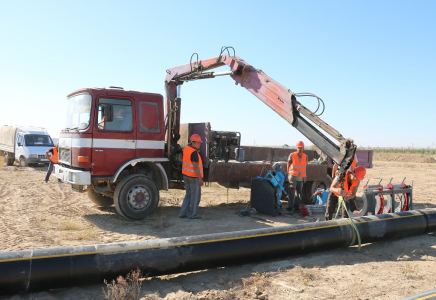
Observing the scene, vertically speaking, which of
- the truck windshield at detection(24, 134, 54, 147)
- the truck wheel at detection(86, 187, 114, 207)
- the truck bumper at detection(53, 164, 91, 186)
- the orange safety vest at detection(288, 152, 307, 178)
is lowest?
the truck wheel at detection(86, 187, 114, 207)

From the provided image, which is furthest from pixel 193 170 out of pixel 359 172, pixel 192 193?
pixel 359 172

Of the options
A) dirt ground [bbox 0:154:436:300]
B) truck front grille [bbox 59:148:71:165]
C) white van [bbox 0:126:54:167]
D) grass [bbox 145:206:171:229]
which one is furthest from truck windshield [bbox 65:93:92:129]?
white van [bbox 0:126:54:167]

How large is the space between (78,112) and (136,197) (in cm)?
227

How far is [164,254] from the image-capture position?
15.2 feet

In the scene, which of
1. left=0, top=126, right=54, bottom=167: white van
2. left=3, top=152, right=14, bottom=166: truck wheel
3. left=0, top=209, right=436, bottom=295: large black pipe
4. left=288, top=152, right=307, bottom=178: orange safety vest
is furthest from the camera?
left=3, top=152, right=14, bottom=166: truck wheel

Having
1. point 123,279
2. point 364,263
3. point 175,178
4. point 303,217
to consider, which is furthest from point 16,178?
point 364,263

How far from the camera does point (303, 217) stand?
30.0ft

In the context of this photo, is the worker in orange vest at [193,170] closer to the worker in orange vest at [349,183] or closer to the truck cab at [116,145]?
the truck cab at [116,145]

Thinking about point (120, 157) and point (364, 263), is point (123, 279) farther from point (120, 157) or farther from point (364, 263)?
point (120, 157)

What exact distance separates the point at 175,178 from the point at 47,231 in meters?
3.25

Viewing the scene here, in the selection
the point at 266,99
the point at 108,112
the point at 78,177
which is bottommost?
the point at 78,177

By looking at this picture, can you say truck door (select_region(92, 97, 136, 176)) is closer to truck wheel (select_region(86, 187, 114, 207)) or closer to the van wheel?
truck wheel (select_region(86, 187, 114, 207))

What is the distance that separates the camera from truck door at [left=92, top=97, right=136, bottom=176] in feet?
25.5

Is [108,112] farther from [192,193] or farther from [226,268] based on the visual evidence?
[226,268]
